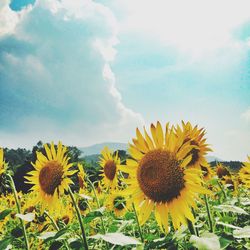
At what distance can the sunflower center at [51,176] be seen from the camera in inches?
148

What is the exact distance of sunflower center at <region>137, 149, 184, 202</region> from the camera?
270 centimetres


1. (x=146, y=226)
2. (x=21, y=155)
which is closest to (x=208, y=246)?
(x=146, y=226)

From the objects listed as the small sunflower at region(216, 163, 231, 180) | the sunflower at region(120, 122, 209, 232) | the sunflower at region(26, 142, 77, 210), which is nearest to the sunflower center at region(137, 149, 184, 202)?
the sunflower at region(120, 122, 209, 232)

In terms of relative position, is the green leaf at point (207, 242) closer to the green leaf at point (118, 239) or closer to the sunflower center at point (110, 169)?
the green leaf at point (118, 239)

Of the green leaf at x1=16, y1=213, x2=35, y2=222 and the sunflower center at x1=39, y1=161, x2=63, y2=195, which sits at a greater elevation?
the sunflower center at x1=39, y1=161, x2=63, y2=195

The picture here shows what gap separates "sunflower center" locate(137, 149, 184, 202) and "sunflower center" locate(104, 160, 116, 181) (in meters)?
3.08

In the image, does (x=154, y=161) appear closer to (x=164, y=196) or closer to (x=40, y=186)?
(x=164, y=196)

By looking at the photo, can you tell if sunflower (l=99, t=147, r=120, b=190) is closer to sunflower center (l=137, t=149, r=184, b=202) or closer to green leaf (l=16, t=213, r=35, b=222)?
sunflower center (l=137, t=149, r=184, b=202)

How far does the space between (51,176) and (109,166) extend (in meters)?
2.29

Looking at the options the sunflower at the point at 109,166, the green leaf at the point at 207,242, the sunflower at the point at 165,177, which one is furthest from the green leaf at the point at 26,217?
the sunflower at the point at 109,166

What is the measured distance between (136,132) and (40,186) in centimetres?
155

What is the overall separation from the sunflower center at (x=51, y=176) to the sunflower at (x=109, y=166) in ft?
6.82

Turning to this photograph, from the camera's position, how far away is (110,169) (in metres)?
5.98

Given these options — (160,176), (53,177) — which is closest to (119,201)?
(160,176)
